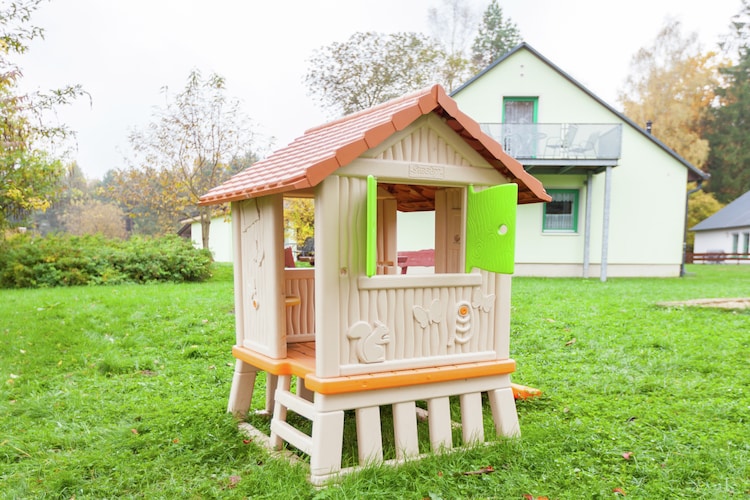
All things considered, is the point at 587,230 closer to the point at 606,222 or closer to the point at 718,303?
the point at 606,222

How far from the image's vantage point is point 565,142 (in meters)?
15.9

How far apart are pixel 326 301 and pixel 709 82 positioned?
4181 centimetres

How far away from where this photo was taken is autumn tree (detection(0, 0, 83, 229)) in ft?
25.6

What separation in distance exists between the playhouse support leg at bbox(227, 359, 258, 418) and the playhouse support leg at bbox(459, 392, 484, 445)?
197 cm

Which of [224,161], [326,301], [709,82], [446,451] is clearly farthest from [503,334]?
[709,82]

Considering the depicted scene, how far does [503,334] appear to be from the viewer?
4.39 m

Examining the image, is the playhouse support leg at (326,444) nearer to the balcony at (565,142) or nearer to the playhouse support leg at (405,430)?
the playhouse support leg at (405,430)

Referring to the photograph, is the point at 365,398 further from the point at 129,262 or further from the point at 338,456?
the point at 129,262

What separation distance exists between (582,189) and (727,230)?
65.4 ft

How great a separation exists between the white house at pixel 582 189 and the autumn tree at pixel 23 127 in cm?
1179

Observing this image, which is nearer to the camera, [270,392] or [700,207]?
[270,392]

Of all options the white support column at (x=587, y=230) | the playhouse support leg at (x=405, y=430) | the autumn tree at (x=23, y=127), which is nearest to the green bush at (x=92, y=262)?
the autumn tree at (x=23, y=127)

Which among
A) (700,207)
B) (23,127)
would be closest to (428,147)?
(23,127)

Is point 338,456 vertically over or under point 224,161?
under
